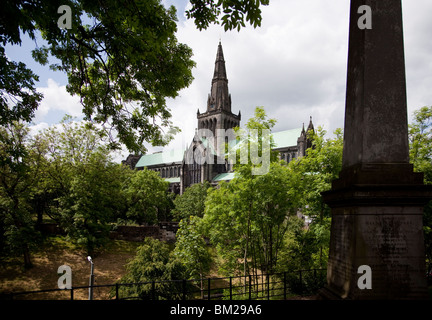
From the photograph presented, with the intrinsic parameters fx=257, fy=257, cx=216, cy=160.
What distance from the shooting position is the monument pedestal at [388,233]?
4.32 meters

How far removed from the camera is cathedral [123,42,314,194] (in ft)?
194

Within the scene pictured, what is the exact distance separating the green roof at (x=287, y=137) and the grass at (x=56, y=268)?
4161 cm

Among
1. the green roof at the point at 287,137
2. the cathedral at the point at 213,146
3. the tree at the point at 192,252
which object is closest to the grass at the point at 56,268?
the tree at the point at 192,252

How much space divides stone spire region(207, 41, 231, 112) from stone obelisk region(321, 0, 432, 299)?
216 ft

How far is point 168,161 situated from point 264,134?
2699 inches

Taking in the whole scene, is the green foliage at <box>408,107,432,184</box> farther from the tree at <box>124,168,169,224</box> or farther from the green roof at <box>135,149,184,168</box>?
the green roof at <box>135,149,184,168</box>

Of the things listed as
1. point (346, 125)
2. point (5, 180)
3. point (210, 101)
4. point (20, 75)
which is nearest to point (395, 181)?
point (346, 125)

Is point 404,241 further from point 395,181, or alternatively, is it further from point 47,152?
point 47,152

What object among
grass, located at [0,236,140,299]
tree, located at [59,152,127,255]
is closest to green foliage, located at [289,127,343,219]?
grass, located at [0,236,140,299]

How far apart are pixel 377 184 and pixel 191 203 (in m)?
37.7

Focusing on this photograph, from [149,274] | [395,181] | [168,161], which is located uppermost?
[168,161]

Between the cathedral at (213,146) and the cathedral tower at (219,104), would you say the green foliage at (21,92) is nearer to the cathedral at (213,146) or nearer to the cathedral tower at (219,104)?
the cathedral at (213,146)

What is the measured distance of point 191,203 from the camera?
4103cm

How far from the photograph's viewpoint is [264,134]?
1295 cm
